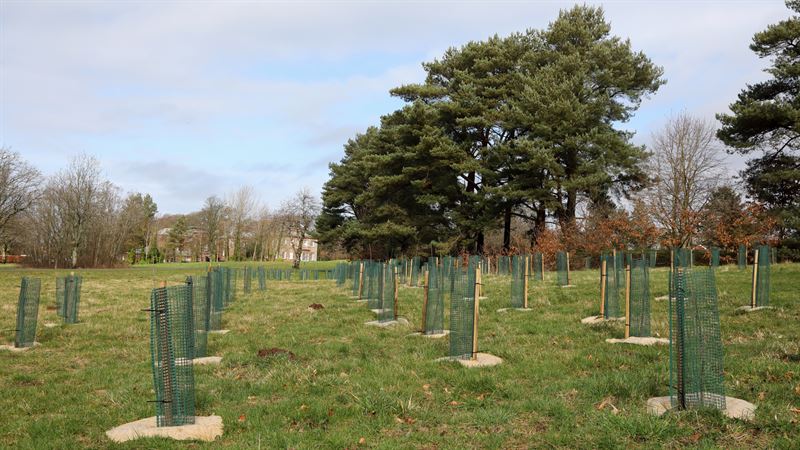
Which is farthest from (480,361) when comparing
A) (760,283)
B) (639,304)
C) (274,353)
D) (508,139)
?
(508,139)

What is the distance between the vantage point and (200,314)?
9852 mm

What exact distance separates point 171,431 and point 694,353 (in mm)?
4759

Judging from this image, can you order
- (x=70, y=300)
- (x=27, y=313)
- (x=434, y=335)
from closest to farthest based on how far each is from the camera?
1. (x=434, y=335)
2. (x=27, y=313)
3. (x=70, y=300)

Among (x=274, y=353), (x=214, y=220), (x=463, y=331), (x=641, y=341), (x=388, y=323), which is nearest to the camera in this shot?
(x=463, y=331)

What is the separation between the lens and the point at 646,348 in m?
7.58

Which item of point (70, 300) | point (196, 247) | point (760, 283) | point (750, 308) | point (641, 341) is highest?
point (196, 247)

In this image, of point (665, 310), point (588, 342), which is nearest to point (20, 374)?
point (588, 342)

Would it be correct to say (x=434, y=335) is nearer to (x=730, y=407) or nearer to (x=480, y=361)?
(x=480, y=361)

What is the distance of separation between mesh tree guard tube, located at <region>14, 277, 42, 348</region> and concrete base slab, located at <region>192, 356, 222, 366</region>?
12.8ft

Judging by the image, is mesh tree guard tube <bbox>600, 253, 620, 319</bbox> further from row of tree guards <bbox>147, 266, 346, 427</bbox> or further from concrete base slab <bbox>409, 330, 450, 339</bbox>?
row of tree guards <bbox>147, 266, 346, 427</bbox>

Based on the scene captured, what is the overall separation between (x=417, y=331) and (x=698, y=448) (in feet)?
21.0

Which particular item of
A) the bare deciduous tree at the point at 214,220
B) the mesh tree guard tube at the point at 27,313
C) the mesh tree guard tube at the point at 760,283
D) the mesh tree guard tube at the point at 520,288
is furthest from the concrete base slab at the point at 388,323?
the bare deciduous tree at the point at 214,220

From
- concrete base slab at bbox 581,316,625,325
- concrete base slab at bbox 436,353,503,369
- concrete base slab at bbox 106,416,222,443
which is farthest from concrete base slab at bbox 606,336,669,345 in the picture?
concrete base slab at bbox 106,416,222,443

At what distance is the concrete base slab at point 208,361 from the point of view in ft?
27.0
